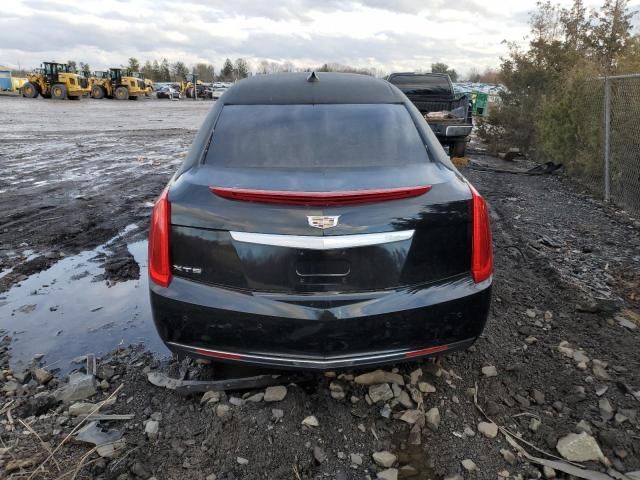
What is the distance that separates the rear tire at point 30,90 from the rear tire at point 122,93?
6850 millimetres

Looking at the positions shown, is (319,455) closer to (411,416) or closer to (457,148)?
(411,416)

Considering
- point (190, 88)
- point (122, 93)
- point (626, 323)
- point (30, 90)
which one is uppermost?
point (190, 88)

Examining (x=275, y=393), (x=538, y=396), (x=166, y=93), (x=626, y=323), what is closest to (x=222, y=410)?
(x=275, y=393)

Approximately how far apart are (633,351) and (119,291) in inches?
161

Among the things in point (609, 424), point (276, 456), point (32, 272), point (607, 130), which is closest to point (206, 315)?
point (276, 456)

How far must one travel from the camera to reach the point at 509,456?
7.96ft

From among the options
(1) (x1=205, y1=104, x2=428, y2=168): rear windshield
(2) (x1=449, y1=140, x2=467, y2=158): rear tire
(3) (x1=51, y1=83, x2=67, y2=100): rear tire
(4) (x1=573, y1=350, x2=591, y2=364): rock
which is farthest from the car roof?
(3) (x1=51, y1=83, x2=67, y2=100): rear tire

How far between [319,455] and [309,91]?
2.30 m

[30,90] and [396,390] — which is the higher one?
[30,90]

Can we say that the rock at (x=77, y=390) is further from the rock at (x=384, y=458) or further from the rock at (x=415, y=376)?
the rock at (x=415, y=376)

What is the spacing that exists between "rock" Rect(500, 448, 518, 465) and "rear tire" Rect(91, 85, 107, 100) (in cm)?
4989

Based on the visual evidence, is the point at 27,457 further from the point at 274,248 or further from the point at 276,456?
the point at 274,248

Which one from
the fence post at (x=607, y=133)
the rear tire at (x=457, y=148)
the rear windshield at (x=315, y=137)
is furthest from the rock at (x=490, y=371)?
the rear tire at (x=457, y=148)

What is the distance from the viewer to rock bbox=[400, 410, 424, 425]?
266 cm
